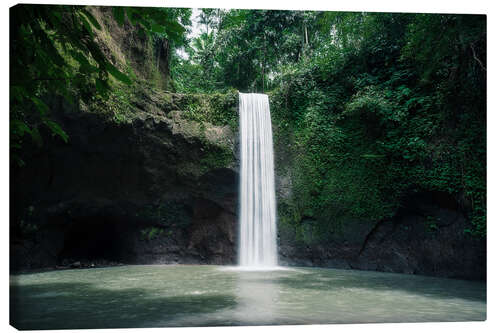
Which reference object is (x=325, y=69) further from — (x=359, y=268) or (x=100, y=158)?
(x=100, y=158)

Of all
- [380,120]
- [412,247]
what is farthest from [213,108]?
[412,247]

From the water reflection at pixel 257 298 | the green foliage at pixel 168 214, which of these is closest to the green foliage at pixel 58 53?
the water reflection at pixel 257 298

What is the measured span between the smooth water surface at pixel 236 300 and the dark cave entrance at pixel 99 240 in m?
2.49

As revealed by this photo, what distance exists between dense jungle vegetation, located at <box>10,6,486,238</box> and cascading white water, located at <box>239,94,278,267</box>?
0.29m

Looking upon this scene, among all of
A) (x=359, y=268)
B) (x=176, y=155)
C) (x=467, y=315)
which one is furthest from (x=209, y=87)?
(x=467, y=315)

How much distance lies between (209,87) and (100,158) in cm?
410

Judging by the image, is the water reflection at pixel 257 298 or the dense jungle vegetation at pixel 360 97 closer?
the water reflection at pixel 257 298

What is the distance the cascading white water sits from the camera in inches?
345

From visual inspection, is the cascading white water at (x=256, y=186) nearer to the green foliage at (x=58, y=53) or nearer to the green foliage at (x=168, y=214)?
the green foliage at (x=168, y=214)

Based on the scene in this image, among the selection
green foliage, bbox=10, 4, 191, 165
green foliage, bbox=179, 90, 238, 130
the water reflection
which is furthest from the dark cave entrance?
green foliage, bbox=10, 4, 191, 165

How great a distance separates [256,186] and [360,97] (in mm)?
3041

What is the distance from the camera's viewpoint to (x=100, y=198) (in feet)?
29.9

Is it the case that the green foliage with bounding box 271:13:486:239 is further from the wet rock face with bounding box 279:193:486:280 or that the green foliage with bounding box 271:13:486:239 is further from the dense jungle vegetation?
the wet rock face with bounding box 279:193:486:280

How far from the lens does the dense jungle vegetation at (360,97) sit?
20.2ft
